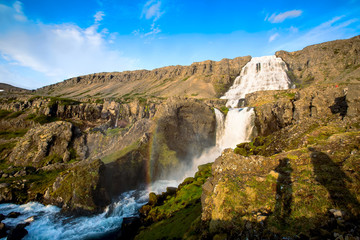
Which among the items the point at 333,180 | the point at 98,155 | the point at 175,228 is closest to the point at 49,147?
the point at 98,155

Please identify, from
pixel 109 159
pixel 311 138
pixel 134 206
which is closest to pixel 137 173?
pixel 109 159

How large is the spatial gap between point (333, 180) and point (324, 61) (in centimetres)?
14338

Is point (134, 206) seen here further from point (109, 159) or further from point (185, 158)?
point (185, 158)

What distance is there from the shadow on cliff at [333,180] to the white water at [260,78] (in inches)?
3493

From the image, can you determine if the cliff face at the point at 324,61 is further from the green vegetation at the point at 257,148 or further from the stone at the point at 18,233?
the stone at the point at 18,233

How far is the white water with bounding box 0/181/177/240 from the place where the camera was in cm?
1930

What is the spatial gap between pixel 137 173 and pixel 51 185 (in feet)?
44.6

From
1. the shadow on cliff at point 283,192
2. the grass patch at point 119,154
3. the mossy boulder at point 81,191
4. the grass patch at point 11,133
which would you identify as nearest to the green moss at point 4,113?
the grass patch at point 11,133

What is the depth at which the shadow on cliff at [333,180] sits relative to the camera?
5.97 meters

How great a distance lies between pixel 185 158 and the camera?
3734cm

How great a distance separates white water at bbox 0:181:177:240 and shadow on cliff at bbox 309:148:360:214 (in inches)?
806

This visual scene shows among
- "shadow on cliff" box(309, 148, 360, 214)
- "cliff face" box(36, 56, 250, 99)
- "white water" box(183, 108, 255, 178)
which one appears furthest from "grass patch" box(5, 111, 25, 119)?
"shadow on cliff" box(309, 148, 360, 214)

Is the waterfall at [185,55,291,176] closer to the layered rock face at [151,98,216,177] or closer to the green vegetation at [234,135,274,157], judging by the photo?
the layered rock face at [151,98,216,177]

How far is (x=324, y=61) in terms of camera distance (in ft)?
369
